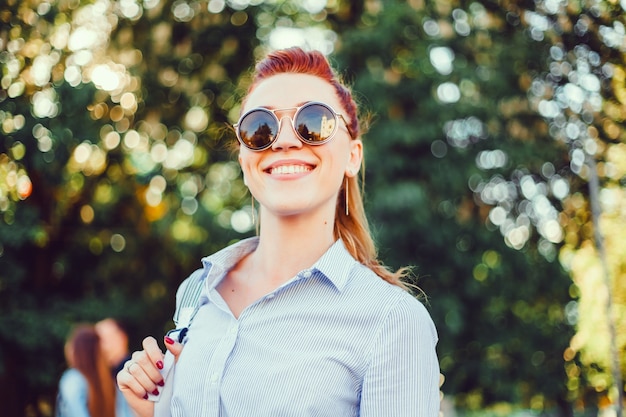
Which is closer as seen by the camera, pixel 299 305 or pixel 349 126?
pixel 299 305

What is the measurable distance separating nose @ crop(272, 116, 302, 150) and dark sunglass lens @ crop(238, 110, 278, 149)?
0.01 metres

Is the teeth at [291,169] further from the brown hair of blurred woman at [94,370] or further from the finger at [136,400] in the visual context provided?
the brown hair of blurred woman at [94,370]

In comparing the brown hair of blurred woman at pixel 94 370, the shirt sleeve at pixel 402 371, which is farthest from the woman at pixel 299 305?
the brown hair of blurred woman at pixel 94 370

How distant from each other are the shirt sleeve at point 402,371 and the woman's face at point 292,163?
12.7 inches

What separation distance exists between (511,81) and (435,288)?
2.31 m

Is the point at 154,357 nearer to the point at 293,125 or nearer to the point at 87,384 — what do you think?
the point at 293,125

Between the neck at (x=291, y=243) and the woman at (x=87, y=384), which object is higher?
the neck at (x=291, y=243)

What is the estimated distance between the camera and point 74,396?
4.68 m

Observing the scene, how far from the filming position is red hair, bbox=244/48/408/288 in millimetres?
1720

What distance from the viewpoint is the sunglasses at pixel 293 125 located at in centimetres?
159

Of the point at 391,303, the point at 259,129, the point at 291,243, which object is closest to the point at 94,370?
the point at 291,243

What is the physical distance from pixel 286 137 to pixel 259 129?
0.20 feet

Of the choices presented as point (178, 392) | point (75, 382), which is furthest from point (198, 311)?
point (75, 382)

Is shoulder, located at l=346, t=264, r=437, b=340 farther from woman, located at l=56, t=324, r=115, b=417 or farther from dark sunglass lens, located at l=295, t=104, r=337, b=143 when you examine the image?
woman, located at l=56, t=324, r=115, b=417
